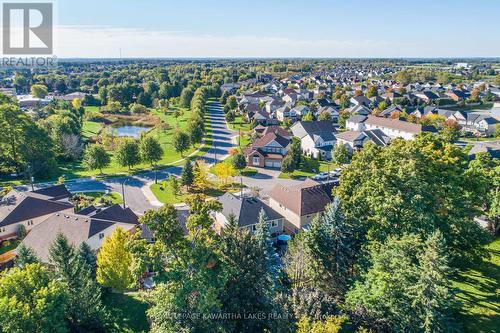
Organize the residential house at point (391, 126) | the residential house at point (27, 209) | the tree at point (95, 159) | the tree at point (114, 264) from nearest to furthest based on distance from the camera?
the tree at point (114, 264), the residential house at point (27, 209), the tree at point (95, 159), the residential house at point (391, 126)

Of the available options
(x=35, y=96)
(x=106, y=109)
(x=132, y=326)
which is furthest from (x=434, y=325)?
(x=35, y=96)

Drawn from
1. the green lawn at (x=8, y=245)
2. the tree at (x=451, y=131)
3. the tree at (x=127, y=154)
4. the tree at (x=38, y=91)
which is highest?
the tree at (x=38, y=91)

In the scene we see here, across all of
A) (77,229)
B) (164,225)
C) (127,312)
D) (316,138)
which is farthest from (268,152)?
(164,225)

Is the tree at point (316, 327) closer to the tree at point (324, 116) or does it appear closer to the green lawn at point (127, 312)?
the green lawn at point (127, 312)

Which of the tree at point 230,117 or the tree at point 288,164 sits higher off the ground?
the tree at point 230,117

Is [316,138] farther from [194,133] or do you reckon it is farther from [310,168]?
[194,133]

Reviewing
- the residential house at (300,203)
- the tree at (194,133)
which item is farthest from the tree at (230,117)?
the residential house at (300,203)
